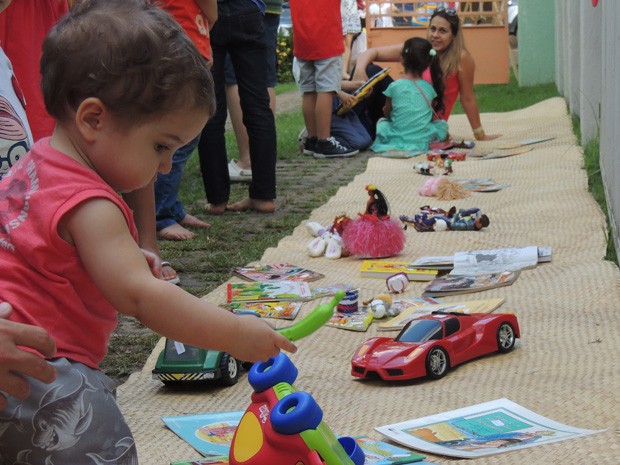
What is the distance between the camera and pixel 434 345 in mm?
2826

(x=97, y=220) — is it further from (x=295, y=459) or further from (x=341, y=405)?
(x=341, y=405)

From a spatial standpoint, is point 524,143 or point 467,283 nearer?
point 467,283

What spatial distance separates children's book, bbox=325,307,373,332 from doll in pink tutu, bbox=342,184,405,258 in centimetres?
88

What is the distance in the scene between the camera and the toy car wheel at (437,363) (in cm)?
283

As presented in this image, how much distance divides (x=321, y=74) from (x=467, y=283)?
4.17 m

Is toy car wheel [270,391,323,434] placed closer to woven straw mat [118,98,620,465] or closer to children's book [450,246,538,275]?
woven straw mat [118,98,620,465]

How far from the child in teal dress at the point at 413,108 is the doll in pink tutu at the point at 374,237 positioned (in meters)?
3.47

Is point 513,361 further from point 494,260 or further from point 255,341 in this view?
point 255,341

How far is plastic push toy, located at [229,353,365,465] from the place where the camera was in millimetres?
1886

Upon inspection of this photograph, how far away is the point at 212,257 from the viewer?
4441 millimetres

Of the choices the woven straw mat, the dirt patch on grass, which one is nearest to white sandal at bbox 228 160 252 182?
the dirt patch on grass

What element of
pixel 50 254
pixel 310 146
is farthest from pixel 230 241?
pixel 310 146

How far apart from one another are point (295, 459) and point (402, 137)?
6.22m

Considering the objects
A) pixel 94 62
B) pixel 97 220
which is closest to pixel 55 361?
pixel 97 220
